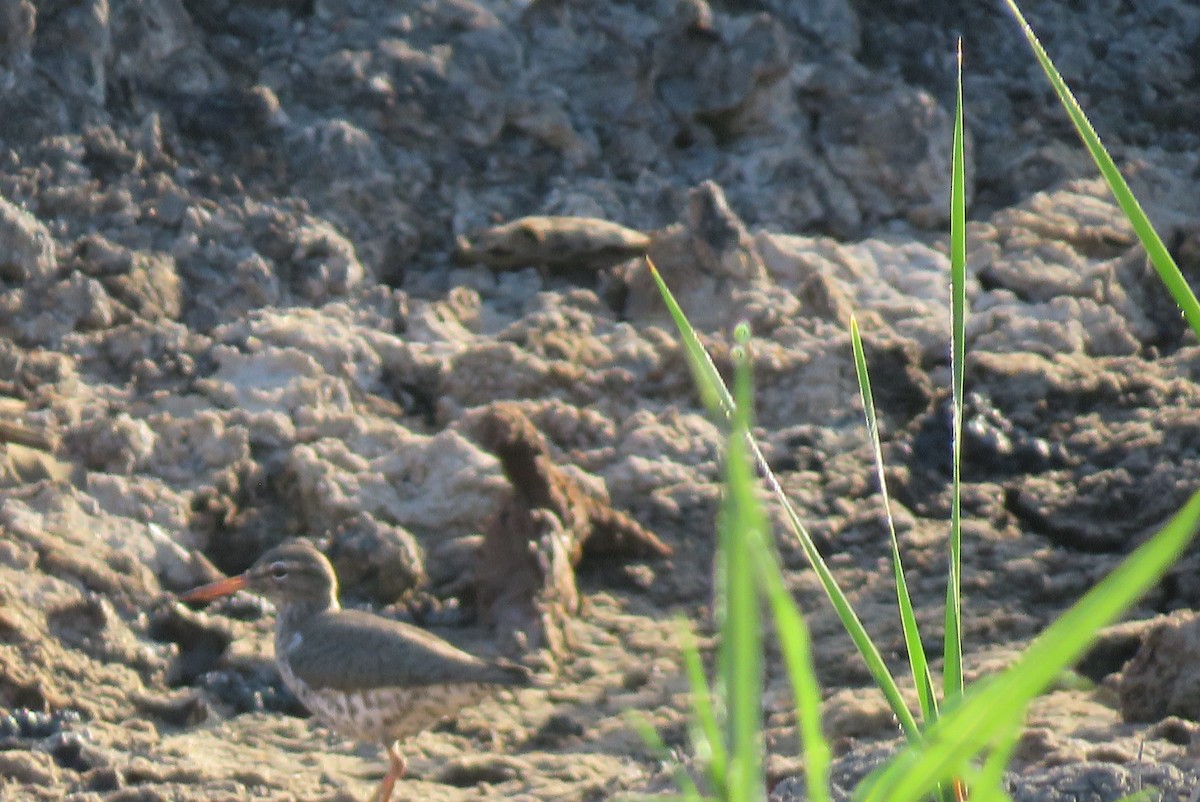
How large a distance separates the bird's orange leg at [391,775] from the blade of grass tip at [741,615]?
12.3 feet

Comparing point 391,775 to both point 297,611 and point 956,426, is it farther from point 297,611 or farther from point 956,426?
point 956,426

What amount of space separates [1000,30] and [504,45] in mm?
2813

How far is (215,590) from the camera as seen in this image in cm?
606

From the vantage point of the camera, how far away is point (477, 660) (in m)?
5.67

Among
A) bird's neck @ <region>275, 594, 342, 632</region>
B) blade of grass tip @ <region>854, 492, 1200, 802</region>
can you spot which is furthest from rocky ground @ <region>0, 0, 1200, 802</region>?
blade of grass tip @ <region>854, 492, 1200, 802</region>

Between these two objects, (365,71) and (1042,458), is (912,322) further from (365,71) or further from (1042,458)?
(365,71)

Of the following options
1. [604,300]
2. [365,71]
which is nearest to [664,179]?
[604,300]

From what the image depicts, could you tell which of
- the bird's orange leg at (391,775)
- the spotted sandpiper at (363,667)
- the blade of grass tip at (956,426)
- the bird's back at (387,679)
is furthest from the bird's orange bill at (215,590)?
the blade of grass tip at (956,426)

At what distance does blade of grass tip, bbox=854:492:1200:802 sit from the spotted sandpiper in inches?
151

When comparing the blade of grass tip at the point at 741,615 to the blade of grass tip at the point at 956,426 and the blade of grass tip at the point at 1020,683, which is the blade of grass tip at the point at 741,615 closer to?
the blade of grass tip at the point at 1020,683

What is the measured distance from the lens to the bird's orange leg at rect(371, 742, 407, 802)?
17.8 ft

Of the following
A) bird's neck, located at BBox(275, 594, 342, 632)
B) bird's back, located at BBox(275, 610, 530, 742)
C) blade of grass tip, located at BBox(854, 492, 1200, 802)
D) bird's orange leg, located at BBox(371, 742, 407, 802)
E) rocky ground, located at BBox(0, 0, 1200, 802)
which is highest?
rocky ground, located at BBox(0, 0, 1200, 802)

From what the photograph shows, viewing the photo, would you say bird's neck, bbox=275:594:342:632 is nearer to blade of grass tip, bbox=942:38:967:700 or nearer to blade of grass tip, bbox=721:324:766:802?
blade of grass tip, bbox=942:38:967:700

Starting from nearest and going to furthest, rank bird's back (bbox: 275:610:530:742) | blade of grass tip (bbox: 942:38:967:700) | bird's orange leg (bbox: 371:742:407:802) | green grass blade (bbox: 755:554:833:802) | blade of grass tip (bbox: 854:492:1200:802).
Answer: blade of grass tip (bbox: 854:492:1200:802) < green grass blade (bbox: 755:554:833:802) < blade of grass tip (bbox: 942:38:967:700) < bird's orange leg (bbox: 371:742:407:802) < bird's back (bbox: 275:610:530:742)
